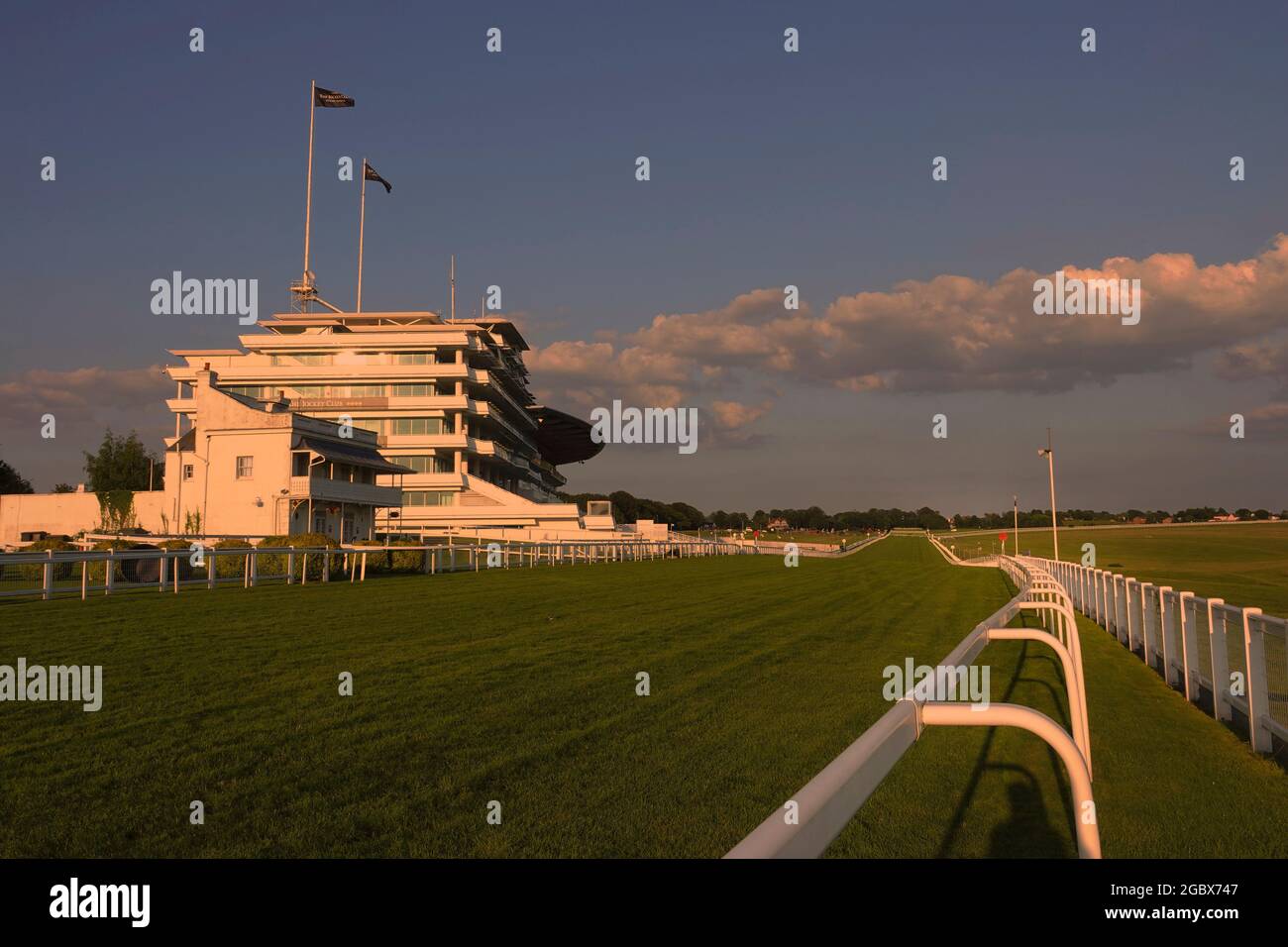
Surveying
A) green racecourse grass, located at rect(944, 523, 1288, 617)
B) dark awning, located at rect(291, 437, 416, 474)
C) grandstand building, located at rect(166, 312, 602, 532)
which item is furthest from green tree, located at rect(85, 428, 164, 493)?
green racecourse grass, located at rect(944, 523, 1288, 617)

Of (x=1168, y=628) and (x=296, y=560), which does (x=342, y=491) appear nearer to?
(x=296, y=560)

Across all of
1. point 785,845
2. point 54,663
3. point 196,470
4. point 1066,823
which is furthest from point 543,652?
point 196,470

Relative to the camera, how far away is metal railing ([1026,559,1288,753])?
876cm

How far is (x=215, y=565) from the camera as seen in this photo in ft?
78.3

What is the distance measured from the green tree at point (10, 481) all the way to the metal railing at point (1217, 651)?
9601 centimetres

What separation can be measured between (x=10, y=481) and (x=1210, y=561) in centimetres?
9979

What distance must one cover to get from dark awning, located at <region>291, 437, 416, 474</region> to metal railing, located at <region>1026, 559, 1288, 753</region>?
38460 millimetres

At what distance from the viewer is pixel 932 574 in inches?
1738

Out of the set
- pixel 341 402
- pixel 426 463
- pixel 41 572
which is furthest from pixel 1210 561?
pixel 41 572

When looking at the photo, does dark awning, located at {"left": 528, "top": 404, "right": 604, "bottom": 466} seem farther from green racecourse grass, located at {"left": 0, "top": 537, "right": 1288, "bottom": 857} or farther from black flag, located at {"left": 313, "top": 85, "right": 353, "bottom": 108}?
green racecourse grass, located at {"left": 0, "top": 537, "right": 1288, "bottom": 857}

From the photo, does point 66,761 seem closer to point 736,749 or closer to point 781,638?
point 736,749
